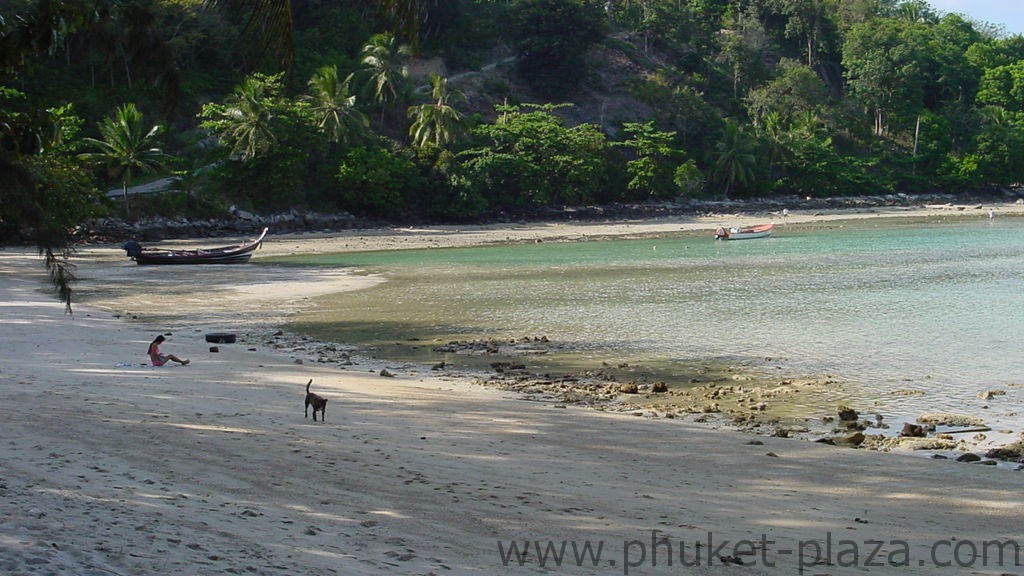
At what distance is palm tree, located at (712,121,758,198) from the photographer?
222 feet

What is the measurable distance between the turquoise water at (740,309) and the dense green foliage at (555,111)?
8725mm

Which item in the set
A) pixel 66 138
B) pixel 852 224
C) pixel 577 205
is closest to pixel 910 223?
pixel 852 224

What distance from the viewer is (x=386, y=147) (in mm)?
55000

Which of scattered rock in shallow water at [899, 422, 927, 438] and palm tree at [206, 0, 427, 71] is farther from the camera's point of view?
scattered rock in shallow water at [899, 422, 927, 438]

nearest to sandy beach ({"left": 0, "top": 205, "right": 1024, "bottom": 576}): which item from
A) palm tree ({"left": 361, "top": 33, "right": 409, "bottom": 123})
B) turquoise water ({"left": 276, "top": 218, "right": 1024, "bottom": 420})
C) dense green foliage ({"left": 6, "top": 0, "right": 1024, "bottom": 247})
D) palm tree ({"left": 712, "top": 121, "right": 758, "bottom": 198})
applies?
turquoise water ({"left": 276, "top": 218, "right": 1024, "bottom": 420})

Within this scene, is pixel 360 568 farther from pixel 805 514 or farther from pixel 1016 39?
pixel 1016 39

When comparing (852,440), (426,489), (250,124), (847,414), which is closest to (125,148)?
(250,124)

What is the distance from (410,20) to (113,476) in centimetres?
365

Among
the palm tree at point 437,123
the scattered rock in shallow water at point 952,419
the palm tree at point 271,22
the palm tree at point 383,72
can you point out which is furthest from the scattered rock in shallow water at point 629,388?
the palm tree at point 383,72

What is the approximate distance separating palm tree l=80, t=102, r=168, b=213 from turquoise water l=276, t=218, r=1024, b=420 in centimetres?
1270

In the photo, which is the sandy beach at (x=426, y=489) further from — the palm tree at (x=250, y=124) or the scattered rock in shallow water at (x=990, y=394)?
the palm tree at (x=250, y=124)

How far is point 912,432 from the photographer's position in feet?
33.2

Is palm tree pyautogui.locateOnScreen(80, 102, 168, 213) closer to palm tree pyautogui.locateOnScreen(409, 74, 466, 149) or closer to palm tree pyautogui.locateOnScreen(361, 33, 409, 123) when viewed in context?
palm tree pyautogui.locateOnScreen(409, 74, 466, 149)

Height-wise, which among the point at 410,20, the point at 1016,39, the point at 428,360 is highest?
the point at 1016,39
